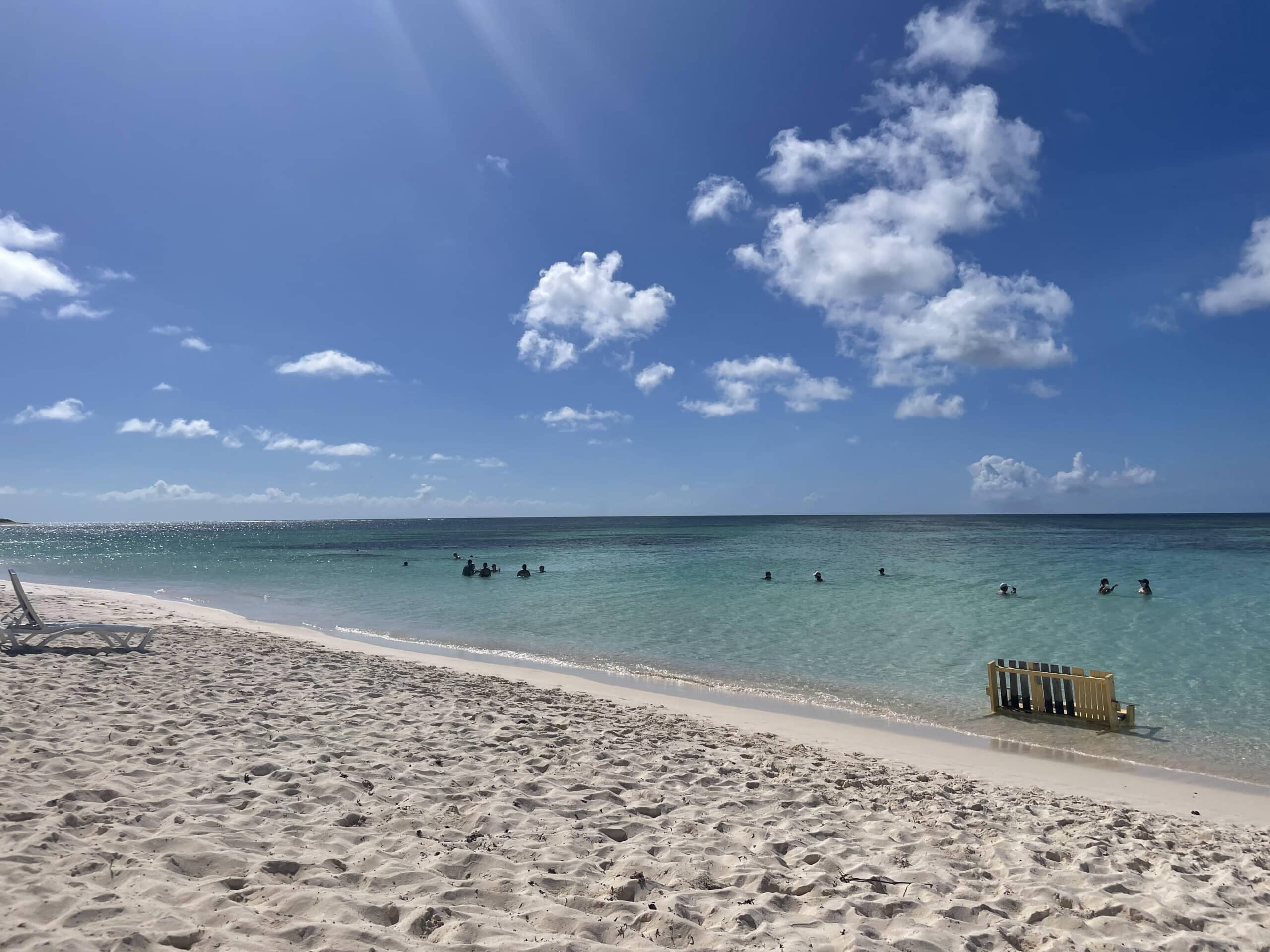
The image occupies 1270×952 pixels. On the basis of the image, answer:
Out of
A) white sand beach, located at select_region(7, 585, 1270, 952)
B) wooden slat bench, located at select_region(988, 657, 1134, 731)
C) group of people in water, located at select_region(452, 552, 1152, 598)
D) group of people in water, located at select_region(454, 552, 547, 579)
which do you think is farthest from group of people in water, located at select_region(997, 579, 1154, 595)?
group of people in water, located at select_region(454, 552, 547, 579)

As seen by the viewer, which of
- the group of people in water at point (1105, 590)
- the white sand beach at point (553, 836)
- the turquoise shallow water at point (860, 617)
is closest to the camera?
the white sand beach at point (553, 836)

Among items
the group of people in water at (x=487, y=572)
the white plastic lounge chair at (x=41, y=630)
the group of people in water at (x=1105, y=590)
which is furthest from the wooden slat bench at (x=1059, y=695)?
the group of people in water at (x=487, y=572)

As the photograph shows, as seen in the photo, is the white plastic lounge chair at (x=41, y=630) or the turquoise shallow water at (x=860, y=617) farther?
the turquoise shallow water at (x=860, y=617)

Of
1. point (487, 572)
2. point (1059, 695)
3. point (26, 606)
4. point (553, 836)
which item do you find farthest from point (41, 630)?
point (487, 572)

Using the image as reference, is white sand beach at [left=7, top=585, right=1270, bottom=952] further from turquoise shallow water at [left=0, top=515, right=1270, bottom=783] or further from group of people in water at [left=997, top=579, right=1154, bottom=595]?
group of people in water at [left=997, top=579, right=1154, bottom=595]

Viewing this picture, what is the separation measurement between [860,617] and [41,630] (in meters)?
20.1

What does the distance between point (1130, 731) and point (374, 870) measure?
1134 centimetres

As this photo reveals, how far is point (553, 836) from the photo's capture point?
5270mm

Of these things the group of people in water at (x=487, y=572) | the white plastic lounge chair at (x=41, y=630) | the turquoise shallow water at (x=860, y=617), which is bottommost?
the turquoise shallow water at (x=860, y=617)

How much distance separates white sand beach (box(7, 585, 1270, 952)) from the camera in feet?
13.1

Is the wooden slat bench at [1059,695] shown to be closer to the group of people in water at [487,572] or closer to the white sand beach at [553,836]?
the white sand beach at [553,836]

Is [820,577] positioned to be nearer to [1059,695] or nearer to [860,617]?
[860,617]

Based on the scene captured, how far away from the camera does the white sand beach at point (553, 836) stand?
3986 mm

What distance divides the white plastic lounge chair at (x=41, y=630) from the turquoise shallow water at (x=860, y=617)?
7.39m
